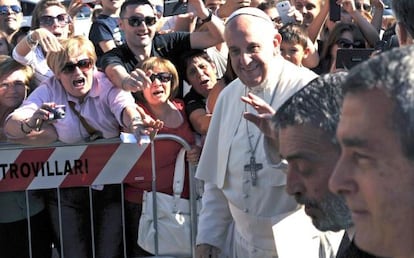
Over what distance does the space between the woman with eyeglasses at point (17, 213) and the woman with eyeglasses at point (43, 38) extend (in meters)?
0.17

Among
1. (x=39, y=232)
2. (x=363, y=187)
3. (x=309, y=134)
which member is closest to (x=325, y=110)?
(x=309, y=134)

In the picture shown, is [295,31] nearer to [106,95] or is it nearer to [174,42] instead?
[174,42]

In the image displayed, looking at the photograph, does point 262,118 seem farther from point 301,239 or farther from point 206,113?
point 206,113

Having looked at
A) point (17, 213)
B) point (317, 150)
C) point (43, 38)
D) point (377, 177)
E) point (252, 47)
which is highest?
point (377, 177)

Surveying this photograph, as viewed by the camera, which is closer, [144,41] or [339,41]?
[144,41]

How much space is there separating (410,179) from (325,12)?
5.12 metres

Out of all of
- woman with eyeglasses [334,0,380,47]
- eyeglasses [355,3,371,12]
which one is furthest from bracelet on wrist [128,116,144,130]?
eyeglasses [355,3,371,12]

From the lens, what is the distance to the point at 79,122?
15.3ft

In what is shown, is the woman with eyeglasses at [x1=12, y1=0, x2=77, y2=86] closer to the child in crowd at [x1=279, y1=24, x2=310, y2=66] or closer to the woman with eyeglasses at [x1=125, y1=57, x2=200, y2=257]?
the woman with eyeglasses at [x1=125, y1=57, x2=200, y2=257]

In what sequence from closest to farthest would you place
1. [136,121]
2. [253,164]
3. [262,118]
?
[262,118]
[253,164]
[136,121]

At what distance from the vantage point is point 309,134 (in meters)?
2.34

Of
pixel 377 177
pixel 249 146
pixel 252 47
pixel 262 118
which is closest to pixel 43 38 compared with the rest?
pixel 252 47

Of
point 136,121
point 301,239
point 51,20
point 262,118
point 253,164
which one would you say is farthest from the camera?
point 51,20

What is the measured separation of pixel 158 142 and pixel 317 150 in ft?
8.05
